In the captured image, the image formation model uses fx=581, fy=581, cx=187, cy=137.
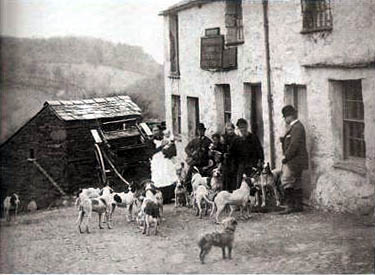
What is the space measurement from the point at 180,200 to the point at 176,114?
812 mm

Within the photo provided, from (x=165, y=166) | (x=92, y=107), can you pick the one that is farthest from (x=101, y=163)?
(x=165, y=166)

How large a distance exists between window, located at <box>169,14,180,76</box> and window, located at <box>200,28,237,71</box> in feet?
0.81

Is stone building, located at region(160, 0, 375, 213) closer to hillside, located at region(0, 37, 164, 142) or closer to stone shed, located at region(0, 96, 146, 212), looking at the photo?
hillside, located at region(0, 37, 164, 142)

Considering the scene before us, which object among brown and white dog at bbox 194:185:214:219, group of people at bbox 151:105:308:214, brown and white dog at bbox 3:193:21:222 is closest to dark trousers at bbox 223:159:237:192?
group of people at bbox 151:105:308:214

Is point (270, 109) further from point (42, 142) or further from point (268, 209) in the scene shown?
point (42, 142)

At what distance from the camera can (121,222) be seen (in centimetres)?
521

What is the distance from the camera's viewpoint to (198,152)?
544 cm

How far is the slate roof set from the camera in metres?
5.12

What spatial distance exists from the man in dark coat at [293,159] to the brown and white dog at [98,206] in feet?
5.38

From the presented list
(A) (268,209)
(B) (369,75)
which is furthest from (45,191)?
(B) (369,75)

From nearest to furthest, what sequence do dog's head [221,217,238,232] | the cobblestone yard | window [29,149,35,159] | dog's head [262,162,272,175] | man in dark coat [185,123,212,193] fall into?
the cobblestone yard, dog's head [221,217,238,232], window [29,149,35,159], man in dark coat [185,123,212,193], dog's head [262,162,272,175]

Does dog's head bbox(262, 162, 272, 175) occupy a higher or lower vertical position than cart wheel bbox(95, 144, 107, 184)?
lower

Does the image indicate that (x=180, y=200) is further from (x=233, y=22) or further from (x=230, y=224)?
(x=233, y=22)

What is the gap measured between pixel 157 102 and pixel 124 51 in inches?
22.9
